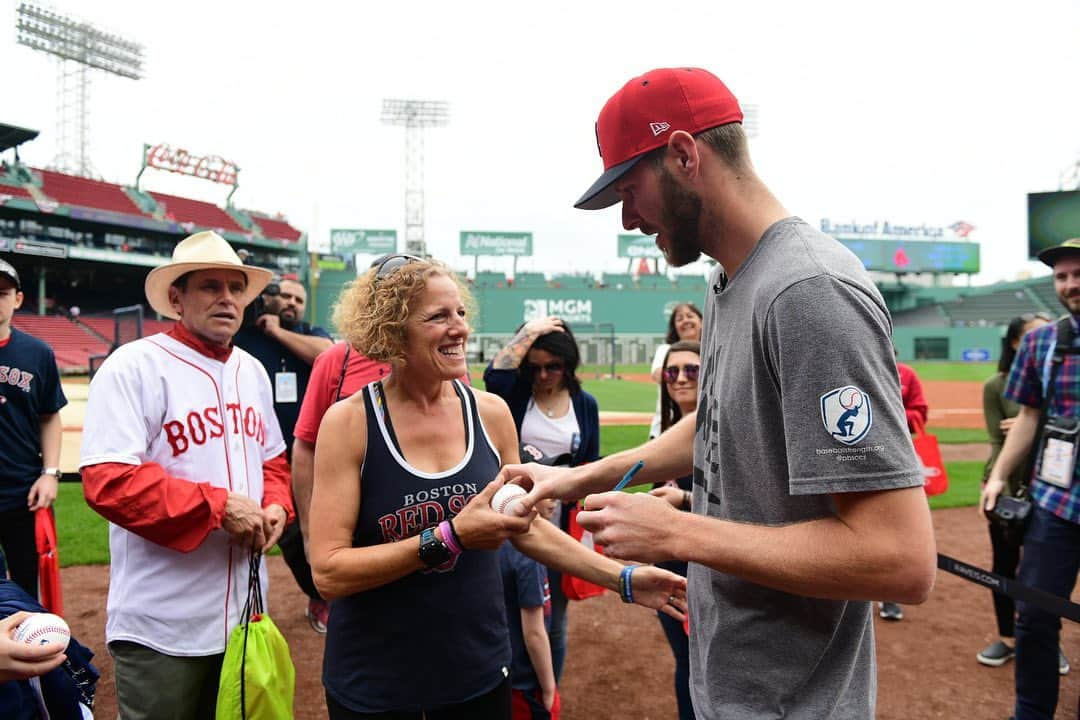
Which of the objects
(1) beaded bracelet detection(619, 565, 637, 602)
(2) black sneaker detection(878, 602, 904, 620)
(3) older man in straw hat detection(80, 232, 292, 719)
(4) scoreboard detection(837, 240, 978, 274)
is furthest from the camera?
(4) scoreboard detection(837, 240, 978, 274)

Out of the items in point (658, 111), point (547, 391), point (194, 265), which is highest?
point (658, 111)

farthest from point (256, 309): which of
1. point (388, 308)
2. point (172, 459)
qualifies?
point (388, 308)

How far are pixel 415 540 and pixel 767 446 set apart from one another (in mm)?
1166

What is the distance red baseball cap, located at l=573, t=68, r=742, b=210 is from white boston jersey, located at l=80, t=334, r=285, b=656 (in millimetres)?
2148

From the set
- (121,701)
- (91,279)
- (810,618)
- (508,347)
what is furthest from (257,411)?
(91,279)

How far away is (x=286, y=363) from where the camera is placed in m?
5.39

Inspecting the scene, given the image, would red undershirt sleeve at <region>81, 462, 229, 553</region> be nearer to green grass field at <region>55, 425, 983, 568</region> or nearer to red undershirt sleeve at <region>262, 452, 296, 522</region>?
→ red undershirt sleeve at <region>262, 452, 296, 522</region>

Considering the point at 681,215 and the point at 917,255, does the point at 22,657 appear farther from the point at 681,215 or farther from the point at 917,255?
the point at 917,255

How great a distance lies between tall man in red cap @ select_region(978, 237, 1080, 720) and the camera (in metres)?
3.40

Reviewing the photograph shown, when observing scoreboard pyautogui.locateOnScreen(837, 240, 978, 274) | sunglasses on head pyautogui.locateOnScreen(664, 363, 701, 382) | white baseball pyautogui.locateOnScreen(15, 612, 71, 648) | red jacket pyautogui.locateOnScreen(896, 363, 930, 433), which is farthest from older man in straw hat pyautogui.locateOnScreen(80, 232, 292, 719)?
scoreboard pyautogui.locateOnScreen(837, 240, 978, 274)

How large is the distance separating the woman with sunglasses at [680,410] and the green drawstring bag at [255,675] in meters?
1.91

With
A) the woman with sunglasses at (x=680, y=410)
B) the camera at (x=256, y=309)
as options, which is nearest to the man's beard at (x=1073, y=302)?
the woman with sunglasses at (x=680, y=410)

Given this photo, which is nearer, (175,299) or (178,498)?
(178,498)

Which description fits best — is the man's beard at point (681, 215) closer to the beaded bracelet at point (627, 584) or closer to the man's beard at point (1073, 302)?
the beaded bracelet at point (627, 584)
